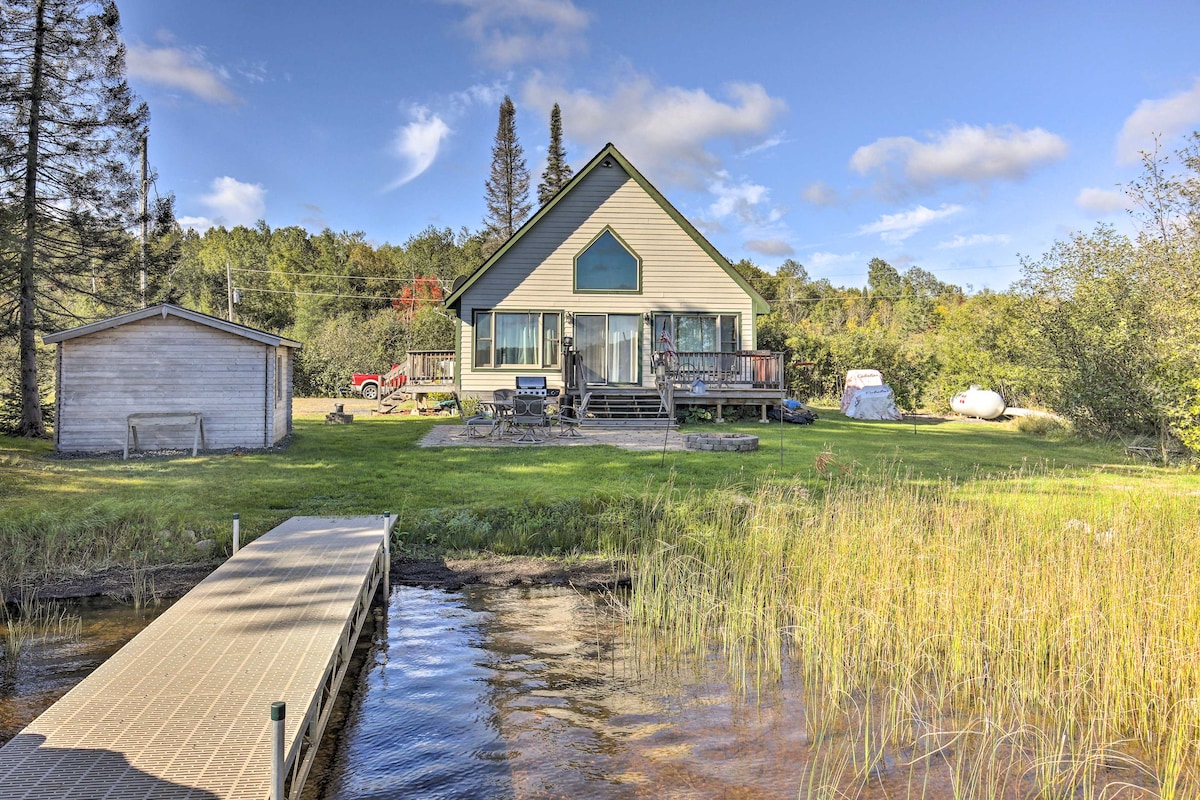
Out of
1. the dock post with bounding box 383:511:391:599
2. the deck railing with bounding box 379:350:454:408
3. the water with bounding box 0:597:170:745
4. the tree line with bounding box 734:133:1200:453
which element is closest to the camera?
the water with bounding box 0:597:170:745

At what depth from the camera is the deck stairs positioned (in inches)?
709

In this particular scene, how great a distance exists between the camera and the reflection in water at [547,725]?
3.79 meters

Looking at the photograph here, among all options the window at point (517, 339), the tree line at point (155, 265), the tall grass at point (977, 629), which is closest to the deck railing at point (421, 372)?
the window at point (517, 339)

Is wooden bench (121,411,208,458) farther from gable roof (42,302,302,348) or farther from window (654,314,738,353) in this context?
window (654,314,738,353)

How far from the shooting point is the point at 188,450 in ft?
42.7

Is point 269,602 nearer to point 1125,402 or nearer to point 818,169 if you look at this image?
point 1125,402

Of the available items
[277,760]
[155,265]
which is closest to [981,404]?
[155,265]

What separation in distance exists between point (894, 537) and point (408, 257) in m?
57.8

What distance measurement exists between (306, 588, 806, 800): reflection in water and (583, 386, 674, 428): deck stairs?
12.0 m

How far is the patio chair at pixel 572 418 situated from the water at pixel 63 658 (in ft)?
31.3

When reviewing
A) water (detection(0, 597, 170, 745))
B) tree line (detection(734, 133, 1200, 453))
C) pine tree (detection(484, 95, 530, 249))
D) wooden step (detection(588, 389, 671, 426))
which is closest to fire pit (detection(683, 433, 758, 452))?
wooden step (detection(588, 389, 671, 426))

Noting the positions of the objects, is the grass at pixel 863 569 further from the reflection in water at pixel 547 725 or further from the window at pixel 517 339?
the window at pixel 517 339

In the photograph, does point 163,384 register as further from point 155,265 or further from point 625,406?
point 625,406

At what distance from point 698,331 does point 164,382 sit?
13182 millimetres
